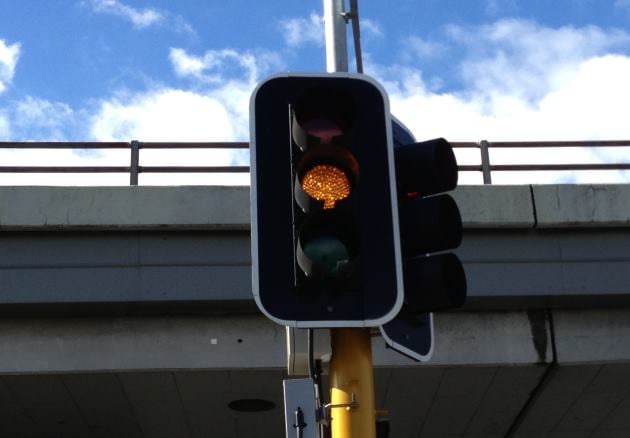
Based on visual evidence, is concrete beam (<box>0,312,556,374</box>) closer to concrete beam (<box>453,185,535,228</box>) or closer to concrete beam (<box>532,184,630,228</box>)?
concrete beam (<box>453,185,535,228</box>)

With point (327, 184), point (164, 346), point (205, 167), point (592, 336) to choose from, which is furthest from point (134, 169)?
point (327, 184)

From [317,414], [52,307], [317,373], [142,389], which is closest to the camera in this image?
[317,414]

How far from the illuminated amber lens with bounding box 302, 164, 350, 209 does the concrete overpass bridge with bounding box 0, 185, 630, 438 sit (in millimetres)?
5700

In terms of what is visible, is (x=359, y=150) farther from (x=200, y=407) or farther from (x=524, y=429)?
(x=524, y=429)

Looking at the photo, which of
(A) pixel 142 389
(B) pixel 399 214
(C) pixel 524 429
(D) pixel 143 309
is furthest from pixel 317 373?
(C) pixel 524 429

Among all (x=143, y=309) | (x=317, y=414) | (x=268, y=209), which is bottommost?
(x=317, y=414)

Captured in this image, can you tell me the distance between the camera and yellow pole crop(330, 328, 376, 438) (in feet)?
12.4

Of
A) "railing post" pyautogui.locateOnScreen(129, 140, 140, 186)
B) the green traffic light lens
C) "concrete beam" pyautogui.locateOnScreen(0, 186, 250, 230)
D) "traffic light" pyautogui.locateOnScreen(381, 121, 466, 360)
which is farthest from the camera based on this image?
"railing post" pyautogui.locateOnScreen(129, 140, 140, 186)

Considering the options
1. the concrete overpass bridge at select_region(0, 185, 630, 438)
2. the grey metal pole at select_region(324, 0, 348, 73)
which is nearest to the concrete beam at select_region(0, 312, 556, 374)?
the concrete overpass bridge at select_region(0, 185, 630, 438)

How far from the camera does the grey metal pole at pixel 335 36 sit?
5.00m

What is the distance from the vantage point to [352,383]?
3.88 m

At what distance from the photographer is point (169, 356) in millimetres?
9727

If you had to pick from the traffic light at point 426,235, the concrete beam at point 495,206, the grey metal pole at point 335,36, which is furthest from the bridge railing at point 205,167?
the traffic light at point 426,235

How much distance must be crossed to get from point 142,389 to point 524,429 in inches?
173
